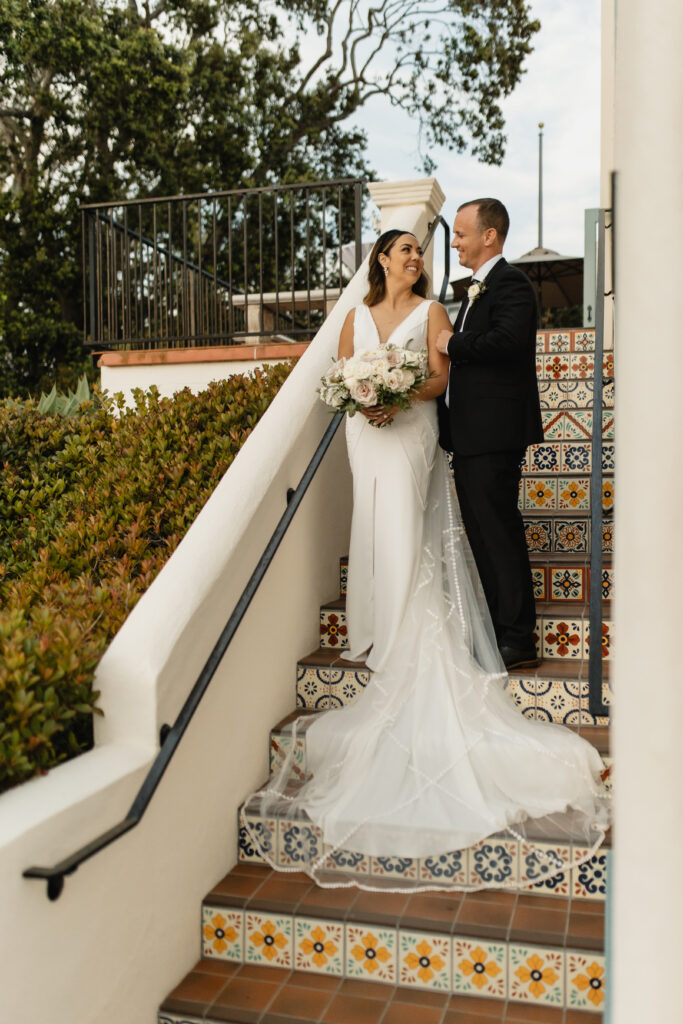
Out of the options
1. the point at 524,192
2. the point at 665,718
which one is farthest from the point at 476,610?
the point at 524,192

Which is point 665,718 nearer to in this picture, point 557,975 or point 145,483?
point 557,975

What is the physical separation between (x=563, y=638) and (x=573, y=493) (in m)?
1.40

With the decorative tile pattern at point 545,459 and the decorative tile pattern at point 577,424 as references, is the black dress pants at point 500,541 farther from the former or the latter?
the decorative tile pattern at point 577,424

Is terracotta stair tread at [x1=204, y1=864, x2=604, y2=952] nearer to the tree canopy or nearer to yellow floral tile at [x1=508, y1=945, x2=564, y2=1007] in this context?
yellow floral tile at [x1=508, y1=945, x2=564, y2=1007]

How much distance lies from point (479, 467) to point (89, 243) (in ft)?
15.9

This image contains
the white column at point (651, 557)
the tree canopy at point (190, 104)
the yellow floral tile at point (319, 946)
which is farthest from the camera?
the tree canopy at point (190, 104)

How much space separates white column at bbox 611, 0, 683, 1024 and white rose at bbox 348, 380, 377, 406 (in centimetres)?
222

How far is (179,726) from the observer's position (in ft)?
8.84

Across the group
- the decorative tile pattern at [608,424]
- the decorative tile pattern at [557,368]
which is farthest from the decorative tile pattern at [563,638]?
the decorative tile pattern at [557,368]

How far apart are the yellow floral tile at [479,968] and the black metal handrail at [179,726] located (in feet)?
3.35

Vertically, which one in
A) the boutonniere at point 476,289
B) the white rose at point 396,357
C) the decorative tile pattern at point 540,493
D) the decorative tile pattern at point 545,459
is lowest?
the decorative tile pattern at point 540,493

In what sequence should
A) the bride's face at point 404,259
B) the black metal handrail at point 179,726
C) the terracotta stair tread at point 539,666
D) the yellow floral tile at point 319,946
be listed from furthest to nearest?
the bride's face at point 404,259 → the terracotta stair tread at point 539,666 → the yellow floral tile at point 319,946 → the black metal handrail at point 179,726

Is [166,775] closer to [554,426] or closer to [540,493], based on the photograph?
[540,493]

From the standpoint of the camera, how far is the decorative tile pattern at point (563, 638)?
12.3 ft
